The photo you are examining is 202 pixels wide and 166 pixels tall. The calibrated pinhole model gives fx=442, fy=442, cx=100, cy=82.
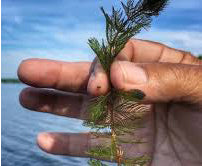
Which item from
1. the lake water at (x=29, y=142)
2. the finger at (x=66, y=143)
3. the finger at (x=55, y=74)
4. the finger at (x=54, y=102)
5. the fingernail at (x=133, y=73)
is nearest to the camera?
the fingernail at (x=133, y=73)

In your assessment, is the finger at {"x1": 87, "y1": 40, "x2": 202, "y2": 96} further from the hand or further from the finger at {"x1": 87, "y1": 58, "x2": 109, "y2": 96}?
the finger at {"x1": 87, "y1": 58, "x2": 109, "y2": 96}

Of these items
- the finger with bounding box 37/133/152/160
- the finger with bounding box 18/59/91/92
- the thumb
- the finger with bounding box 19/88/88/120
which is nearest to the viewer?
the thumb

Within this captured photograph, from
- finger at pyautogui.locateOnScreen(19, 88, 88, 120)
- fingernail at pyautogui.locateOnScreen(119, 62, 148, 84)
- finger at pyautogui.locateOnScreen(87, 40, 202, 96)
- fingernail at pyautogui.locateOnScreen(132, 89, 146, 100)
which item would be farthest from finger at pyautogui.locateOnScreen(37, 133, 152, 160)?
fingernail at pyautogui.locateOnScreen(132, 89, 146, 100)

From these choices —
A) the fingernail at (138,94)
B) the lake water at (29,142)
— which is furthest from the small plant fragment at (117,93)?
the lake water at (29,142)

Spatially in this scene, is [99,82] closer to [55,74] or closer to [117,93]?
[117,93]

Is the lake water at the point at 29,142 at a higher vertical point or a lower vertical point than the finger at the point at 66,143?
lower

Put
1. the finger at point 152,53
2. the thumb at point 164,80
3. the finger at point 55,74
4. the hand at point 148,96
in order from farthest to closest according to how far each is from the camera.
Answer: the finger at point 152,53 → the finger at point 55,74 → the hand at point 148,96 → the thumb at point 164,80

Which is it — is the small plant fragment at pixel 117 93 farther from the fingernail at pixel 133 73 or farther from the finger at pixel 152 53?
the finger at pixel 152 53

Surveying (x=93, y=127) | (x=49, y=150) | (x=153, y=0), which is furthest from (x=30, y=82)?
(x=153, y=0)
